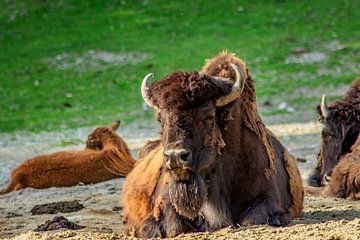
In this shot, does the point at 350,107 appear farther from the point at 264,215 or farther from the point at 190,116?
the point at 190,116

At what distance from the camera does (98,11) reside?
3547 cm

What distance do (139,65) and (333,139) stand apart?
1622 centimetres

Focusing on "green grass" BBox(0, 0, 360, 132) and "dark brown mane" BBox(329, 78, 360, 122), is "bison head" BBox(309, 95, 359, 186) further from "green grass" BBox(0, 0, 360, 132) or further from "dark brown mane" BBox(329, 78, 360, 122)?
"green grass" BBox(0, 0, 360, 132)

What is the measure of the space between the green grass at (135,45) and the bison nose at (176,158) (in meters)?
13.6

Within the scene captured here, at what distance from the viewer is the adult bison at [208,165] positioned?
856 centimetres

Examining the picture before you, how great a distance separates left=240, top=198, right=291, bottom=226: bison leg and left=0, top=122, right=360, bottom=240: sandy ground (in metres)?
0.18

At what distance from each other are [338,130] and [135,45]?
18815mm

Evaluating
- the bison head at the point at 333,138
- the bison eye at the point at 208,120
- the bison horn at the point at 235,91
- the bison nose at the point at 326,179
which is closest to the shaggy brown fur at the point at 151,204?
the bison eye at the point at 208,120

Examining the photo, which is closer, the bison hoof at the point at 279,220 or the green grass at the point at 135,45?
the bison hoof at the point at 279,220

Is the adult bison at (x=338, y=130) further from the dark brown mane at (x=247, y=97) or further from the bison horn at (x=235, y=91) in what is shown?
the bison horn at (x=235, y=91)

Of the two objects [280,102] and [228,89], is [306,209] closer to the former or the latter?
[228,89]

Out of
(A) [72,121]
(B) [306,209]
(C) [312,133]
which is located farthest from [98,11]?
(B) [306,209]

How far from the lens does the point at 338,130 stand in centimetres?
1291

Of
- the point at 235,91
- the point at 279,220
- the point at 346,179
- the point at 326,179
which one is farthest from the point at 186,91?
the point at 326,179
